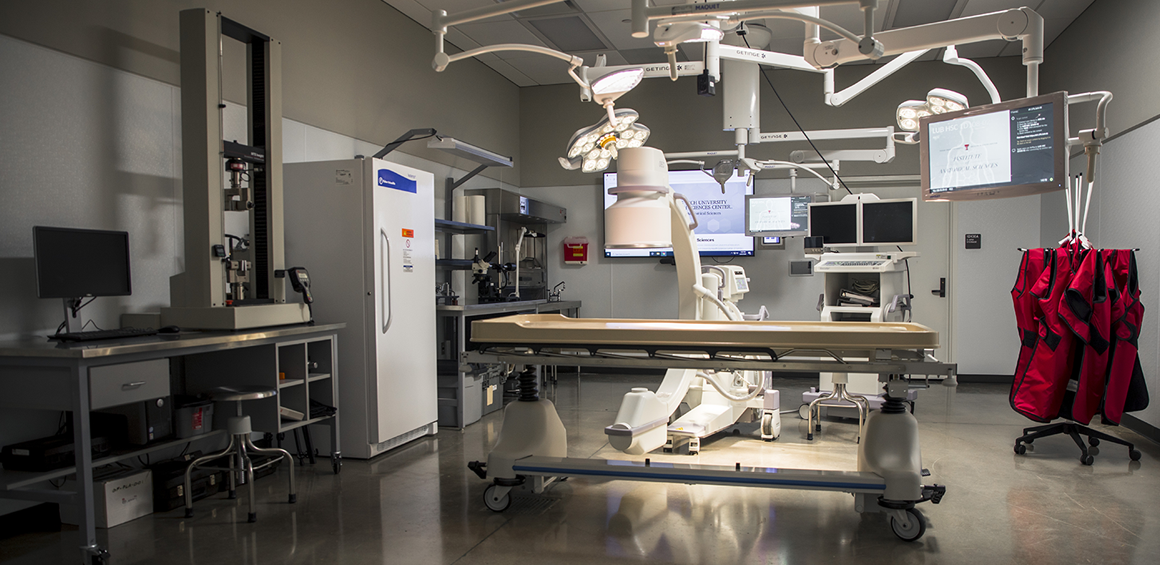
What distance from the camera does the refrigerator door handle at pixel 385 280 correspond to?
4387 mm

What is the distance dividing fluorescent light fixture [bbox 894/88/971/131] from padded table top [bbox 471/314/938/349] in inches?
67.7

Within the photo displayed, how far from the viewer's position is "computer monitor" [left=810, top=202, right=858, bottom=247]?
18.5 ft

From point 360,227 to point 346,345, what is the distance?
745 millimetres

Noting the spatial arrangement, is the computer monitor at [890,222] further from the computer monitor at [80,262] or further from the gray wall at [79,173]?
the computer monitor at [80,262]

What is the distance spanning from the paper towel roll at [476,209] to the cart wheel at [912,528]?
4334mm

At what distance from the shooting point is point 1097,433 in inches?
169

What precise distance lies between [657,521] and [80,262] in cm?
281

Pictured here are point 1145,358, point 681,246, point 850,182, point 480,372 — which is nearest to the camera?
point 681,246

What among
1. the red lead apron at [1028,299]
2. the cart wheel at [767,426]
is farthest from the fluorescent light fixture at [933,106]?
the cart wheel at [767,426]

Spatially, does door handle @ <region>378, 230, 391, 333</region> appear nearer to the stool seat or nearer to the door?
the door

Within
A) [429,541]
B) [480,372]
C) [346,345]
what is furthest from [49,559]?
[480,372]

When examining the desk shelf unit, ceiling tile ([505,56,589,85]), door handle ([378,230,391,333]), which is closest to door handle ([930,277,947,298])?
ceiling tile ([505,56,589,85])

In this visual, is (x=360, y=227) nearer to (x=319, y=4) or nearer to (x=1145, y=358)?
(x=319, y=4)

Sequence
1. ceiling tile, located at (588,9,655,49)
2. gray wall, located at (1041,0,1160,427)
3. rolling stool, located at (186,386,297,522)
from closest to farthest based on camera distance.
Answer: rolling stool, located at (186,386,297,522)
gray wall, located at (1041,0,1160,427)
ceiling tile, located at (588,9,655,49)
